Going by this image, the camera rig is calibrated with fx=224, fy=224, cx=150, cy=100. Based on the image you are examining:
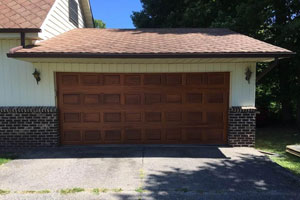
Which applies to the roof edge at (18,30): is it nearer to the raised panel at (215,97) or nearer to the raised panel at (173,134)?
the raised panel at (173,134)

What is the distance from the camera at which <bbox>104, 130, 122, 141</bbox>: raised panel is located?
6.64 metres

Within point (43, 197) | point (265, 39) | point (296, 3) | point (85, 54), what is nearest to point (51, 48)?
point (85, 54)

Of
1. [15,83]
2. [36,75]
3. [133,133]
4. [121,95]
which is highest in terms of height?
[36,75]

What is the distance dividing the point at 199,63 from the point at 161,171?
130 inches

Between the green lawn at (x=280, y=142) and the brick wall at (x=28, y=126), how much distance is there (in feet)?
19.9

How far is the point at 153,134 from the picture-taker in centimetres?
668

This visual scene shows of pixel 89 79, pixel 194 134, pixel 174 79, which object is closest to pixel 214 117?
pixel 194 134

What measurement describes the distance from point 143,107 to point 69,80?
227 centimetres

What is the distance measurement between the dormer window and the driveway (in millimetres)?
5560

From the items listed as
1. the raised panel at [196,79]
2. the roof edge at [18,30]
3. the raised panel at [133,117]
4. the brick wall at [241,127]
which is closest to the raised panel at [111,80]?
the raised panel at [133,117]

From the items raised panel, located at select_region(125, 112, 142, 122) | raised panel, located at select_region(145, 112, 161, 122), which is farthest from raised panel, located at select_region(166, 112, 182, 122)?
raised panel, located at select_region(125, 112, 142, 122)

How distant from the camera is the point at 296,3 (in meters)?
9.09

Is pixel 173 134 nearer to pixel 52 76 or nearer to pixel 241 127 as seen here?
pixel 241 127

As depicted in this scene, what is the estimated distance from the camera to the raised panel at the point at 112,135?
664cm
